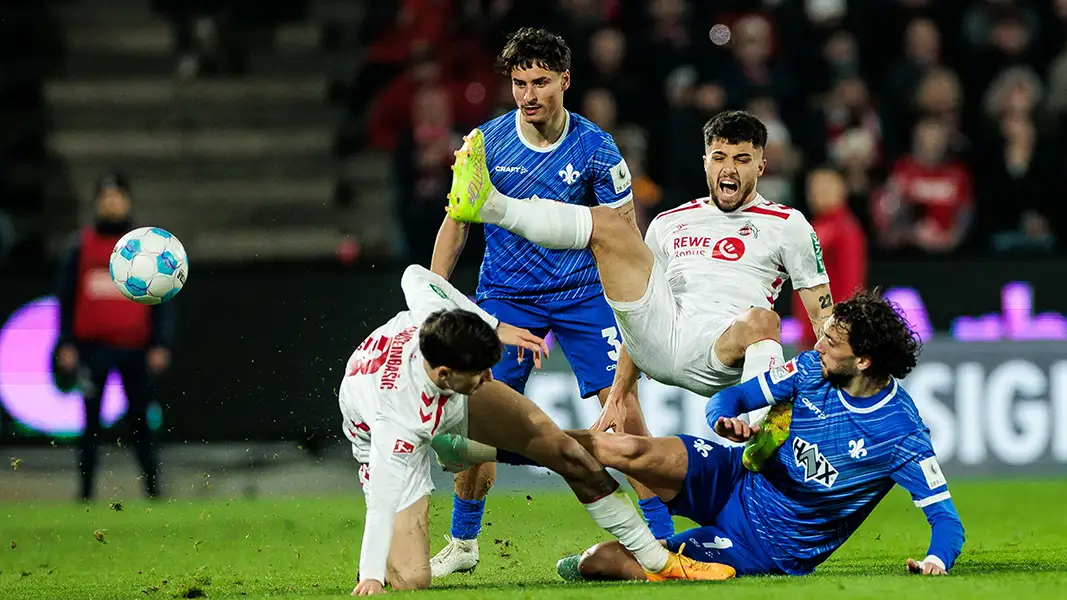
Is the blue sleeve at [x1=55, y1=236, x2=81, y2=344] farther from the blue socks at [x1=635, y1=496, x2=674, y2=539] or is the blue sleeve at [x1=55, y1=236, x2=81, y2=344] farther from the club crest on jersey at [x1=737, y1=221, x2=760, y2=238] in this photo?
the club crest on jersey at [x1=737, y1=221, x2=760, y2=238]

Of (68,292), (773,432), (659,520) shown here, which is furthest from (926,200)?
(773,432)

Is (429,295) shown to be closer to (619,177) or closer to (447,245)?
(447,245)

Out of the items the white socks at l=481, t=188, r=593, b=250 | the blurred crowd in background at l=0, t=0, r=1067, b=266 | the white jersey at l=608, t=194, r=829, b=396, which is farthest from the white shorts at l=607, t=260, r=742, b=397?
the blurred crowd in background at l=0, t=0, r=1067, b=266

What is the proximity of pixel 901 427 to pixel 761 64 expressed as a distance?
310 inches

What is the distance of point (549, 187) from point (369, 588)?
7.86 ft

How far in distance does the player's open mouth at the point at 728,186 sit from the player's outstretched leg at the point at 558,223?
1.91ft

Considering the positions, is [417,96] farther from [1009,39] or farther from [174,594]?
[174,594]

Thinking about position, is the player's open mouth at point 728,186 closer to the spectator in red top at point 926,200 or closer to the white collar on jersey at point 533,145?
the white collar on jersey at point 533,145

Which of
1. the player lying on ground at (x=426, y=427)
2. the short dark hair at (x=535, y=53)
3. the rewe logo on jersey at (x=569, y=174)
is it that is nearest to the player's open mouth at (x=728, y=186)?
the rewe logo on jersey at (x=569, y=174)

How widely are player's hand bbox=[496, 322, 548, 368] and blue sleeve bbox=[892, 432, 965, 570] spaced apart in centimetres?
176

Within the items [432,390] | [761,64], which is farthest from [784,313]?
[432,390]

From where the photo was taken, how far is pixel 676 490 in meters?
6.79

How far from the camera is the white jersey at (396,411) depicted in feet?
20.3

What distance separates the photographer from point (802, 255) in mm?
7344
